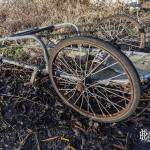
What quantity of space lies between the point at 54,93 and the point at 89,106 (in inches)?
22.6

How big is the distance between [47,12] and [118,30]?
221 cm

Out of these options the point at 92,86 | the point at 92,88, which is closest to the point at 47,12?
the point at 92,88

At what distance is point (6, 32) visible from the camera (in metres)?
5.93

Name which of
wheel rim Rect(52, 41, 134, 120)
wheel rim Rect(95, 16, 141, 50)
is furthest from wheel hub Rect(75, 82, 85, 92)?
wheel rim Rect(95, 16, 141, 50)

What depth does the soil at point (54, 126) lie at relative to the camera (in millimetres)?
3395

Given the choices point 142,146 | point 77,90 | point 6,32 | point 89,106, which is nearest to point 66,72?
point 77,90

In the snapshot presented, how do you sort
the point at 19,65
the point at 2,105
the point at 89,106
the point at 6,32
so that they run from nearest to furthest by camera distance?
the point at 89,106, the point at 2,105, the point at 19,65, the point at 6,32

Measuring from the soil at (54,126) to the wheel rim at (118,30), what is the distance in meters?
0.92

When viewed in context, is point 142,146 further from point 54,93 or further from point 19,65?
point 19,65

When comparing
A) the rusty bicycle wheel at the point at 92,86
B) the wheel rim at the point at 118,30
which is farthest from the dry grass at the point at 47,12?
the rusty bicycle wheel at the point at 92,86

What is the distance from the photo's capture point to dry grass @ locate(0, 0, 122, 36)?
20.2ft

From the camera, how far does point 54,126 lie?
363cm

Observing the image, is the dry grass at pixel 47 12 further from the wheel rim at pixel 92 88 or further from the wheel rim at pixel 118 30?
the wheel rim at pixel 92 88

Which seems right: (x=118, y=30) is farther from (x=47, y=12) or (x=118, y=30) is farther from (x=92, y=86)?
(x=47, y=12)
